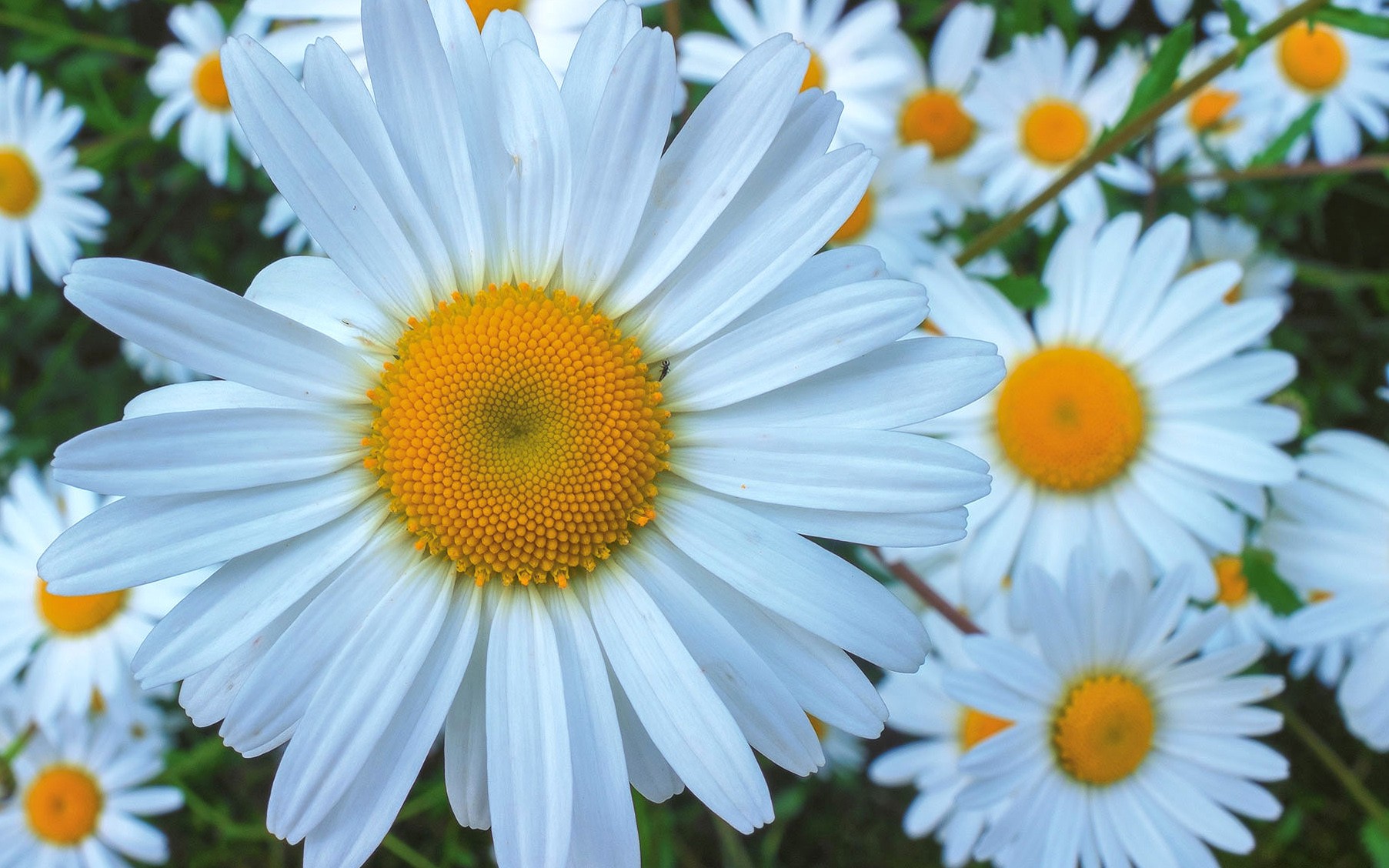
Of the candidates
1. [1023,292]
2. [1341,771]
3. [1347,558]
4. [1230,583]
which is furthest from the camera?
[1230,583]

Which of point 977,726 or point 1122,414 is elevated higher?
point 1122,414

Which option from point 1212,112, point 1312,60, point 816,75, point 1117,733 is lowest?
point 1117,733

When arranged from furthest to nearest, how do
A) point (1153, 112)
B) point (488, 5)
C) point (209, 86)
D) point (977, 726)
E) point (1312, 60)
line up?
point (1312, 60) < point (209, 86) < point (977, 726) < point (488, 5) < point (1153, 112)

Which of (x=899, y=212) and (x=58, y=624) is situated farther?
(x=899, y=212)

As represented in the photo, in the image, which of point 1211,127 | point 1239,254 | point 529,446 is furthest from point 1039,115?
point 529,446

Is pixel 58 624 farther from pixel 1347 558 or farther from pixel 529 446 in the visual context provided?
pixel 1347 558

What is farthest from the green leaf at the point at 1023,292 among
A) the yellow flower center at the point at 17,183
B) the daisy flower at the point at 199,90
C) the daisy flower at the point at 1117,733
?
the yellow flower center at the point at 17,183

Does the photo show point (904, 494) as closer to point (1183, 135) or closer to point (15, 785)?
point (1183, 135)
